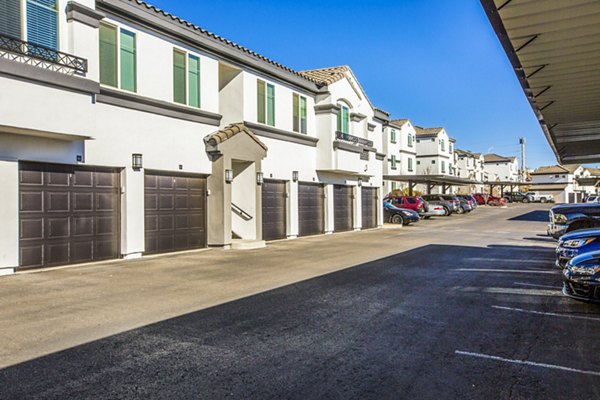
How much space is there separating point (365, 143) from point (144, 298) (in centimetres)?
1775

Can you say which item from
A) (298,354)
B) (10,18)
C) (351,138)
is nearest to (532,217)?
(351,138)

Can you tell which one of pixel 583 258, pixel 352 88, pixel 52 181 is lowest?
pixel 583 258

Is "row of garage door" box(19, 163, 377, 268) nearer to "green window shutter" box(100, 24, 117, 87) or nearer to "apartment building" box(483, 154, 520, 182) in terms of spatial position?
"green window shutter" box(100, 24, 117, 87)

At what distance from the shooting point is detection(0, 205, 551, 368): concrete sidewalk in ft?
18.5

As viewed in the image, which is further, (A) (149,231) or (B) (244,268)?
(A) (149,231)

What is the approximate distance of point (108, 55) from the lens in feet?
38.3

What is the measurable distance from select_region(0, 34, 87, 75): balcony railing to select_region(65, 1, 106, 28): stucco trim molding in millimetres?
1013

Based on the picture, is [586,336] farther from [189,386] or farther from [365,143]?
[365,143]

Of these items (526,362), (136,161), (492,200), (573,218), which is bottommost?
(526,362)

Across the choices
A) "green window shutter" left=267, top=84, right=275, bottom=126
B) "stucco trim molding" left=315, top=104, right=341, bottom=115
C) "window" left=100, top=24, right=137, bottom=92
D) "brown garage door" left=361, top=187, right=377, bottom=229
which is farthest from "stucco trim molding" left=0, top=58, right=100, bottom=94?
"brown garage door" left=361, top=187, right=377, bottom=229

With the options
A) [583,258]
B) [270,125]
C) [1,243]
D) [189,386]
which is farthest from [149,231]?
[583,258]

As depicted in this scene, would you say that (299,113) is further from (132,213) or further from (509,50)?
(509,50)

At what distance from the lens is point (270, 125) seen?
17656mm

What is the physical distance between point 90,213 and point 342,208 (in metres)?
14.0
